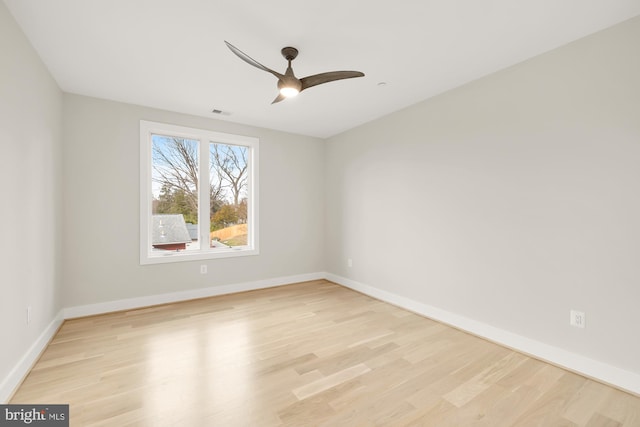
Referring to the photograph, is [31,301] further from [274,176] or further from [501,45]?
[501,45]

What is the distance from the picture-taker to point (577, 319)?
2.19 metres

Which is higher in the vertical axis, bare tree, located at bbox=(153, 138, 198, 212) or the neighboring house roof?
bare tree, located at bbox=(153, 138, 198, 212)

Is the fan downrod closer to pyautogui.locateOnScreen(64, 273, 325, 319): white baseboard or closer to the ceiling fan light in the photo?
the ceiling fan light

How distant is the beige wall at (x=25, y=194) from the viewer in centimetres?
181

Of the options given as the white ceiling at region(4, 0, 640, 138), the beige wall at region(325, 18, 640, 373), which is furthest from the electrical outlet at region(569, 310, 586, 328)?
the white ceiling at region(4, 0, 640, 138)

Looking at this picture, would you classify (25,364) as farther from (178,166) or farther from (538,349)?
(538,349)

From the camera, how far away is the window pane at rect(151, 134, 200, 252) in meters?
3.80

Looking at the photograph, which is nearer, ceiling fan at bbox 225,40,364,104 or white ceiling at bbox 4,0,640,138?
white ceiling at bbox 4,0,640,138

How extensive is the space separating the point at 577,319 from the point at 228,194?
4.18 m

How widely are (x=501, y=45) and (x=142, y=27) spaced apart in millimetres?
2778

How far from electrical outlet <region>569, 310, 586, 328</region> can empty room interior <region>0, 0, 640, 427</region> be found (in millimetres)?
41

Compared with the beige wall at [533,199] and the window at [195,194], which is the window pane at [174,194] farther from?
the beige wall at [533,199]

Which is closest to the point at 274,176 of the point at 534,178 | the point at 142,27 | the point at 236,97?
the point at 236,97

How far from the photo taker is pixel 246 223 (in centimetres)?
451
